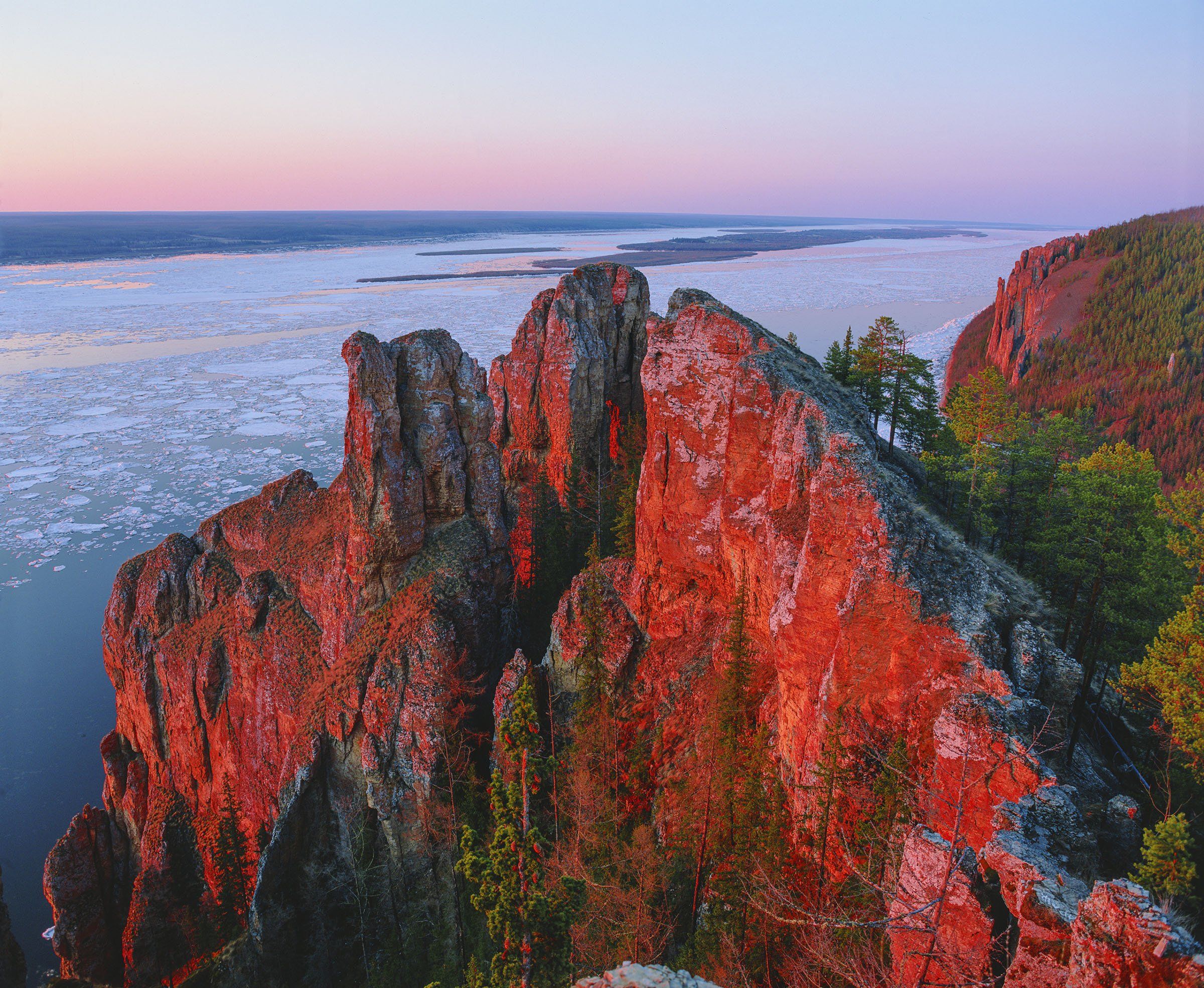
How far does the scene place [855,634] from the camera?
56.1ft

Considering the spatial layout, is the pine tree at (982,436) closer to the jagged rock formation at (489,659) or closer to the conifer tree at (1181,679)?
the jagged rock formation at (489,659)

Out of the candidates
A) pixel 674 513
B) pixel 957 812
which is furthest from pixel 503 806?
pixel 674 513

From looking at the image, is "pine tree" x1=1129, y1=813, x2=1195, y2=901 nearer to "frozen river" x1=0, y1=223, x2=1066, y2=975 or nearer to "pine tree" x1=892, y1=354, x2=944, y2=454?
"pine tree" x1=892, y1=354, x2=944, y2=454

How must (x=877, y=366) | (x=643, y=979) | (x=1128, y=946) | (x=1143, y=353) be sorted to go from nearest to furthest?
(x=1128, y=946) < (x=643, y=979) < (x=877, y=366) < (x=1143, y=353)

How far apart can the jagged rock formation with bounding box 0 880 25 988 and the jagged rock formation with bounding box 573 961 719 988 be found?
83.7 feet

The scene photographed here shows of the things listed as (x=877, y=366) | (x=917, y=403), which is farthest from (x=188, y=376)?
(x=917, y=403)

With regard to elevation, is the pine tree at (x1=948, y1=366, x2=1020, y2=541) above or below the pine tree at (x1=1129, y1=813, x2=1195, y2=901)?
above

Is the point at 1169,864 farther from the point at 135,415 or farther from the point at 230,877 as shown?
the point at 135,415

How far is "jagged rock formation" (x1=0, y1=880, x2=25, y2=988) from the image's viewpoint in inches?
1003

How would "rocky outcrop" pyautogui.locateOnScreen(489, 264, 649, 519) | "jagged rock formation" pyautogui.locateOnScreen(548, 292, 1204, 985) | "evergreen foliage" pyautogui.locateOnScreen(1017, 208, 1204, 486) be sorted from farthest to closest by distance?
1. "evergreen foliage" pyautogui.locateOnScreen(1017, 208, 1204, 486)
2. "rocky outcrop" pyautogui.locateOnScreen(489, 264, 649, 519)
3. "jagged rock formation" pyautogui.locateOnScreen(548, 292, 1204, 985)

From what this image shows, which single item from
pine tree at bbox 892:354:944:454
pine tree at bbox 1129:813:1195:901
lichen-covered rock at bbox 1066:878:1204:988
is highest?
pine tree at bbox 892:354:944:454

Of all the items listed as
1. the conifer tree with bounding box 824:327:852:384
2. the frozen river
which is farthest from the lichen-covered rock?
the frozen river

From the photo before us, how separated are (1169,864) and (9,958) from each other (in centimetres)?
3448

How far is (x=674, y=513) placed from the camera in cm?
2602
